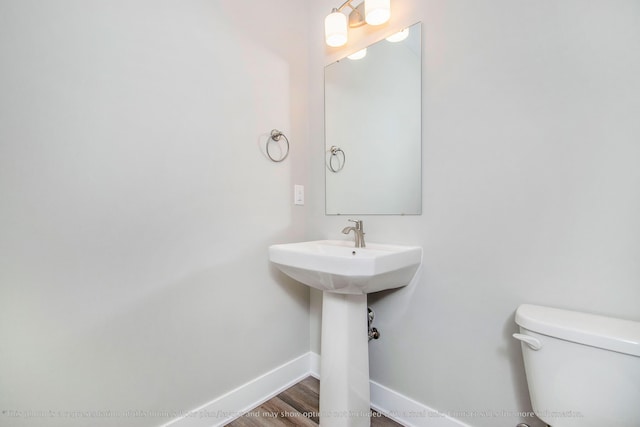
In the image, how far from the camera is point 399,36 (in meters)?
1.37

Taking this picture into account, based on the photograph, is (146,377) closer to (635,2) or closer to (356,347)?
(356,347)

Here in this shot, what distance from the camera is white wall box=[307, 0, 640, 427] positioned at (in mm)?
871

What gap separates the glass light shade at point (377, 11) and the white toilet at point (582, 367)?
1.38m

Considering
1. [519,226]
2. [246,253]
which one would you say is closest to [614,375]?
[519,226]

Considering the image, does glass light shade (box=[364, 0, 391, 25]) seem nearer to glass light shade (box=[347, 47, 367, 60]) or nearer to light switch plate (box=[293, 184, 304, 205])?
glass light shade (box=[347, 47, 367, 60])

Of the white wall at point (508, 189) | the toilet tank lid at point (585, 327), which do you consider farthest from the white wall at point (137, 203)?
the toilet tank lid at point (585, 327)

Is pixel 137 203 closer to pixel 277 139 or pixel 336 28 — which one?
pixel 277 139

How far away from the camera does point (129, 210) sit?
109 cm

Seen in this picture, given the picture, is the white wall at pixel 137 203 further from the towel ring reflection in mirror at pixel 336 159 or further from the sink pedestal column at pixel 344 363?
the sink pedestal column at pixel 344 363

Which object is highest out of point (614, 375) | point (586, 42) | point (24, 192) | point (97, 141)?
point (586, 42)

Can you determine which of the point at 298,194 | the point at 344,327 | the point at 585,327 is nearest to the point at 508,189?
the point at 585,327

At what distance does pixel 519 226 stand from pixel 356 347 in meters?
0.80

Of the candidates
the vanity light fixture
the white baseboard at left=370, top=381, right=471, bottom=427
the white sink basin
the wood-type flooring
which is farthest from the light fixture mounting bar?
the wood-type flooring

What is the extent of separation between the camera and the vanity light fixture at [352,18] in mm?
1362
